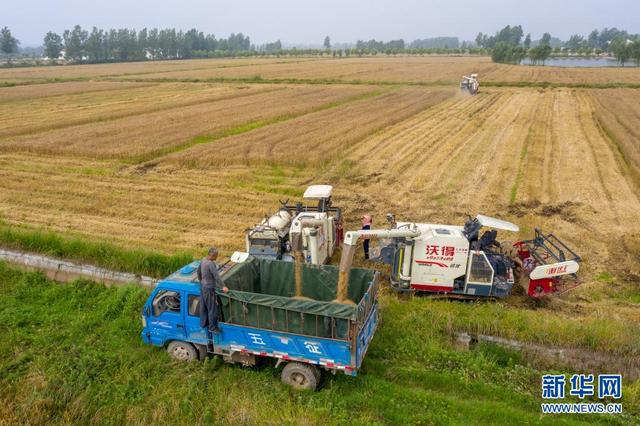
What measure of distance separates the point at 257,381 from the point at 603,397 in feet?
20.8

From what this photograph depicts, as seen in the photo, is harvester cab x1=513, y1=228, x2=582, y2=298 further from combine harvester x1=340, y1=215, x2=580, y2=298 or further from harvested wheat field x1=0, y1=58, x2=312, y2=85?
harvested wheat field x1=0, y1=58, x2=312, y2=85

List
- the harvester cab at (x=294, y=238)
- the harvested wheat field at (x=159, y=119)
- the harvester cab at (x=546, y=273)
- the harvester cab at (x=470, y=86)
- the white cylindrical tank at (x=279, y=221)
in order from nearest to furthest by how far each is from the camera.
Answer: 1. the harvester cab at (x=546, y=273)
2. the harvester cab at (x=294, y=238)
3. the white cylindrical tank at (x=279, y=221)
4. the harvested wheat field at (x=159, y=119)
5. the harvester cab at (x=470, y=86)

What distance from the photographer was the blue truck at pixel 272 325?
8.83 m

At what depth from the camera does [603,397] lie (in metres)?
9.00

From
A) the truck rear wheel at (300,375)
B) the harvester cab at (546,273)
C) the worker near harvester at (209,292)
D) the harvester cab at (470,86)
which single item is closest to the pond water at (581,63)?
the harvester cab at (470,86)

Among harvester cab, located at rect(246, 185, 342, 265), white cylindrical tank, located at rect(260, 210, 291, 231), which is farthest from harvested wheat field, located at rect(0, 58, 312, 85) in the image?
harvester cab, located at rect(246, 185, 342, 265)

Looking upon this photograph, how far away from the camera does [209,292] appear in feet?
30.6

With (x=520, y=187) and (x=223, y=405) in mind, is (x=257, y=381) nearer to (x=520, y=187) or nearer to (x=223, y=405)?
(x=223, y=405)

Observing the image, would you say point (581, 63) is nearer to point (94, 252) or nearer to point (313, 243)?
point (313, 243)

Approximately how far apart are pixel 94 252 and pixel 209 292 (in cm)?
785

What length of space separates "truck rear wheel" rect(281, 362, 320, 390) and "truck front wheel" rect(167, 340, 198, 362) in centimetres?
201

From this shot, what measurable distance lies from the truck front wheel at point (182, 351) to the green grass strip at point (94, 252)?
4.51 metres

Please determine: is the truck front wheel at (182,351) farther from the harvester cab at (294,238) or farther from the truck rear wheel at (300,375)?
the harvester cab at (294,238)

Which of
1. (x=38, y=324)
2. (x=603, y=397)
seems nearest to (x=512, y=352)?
(x=603, y=397)
